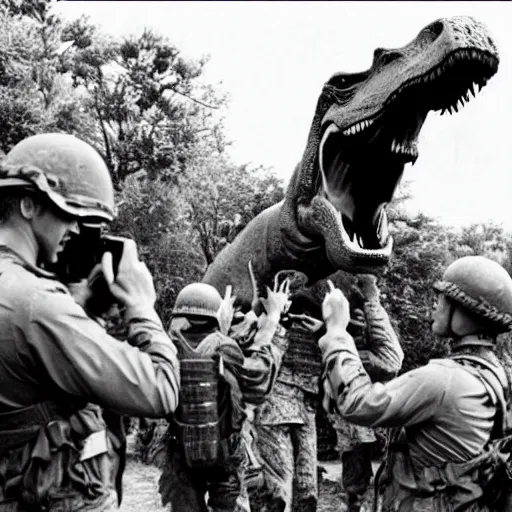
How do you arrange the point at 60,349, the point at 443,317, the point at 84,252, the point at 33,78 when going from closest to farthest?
the point at 60,349, the point at 84,252, the point at 443,317, the point at 33,78

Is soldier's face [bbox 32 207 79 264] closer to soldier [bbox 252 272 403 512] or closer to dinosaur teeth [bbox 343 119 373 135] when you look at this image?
dinosaur teeth [bbox 343 119 373 135]

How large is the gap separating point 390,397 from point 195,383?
6.33 ft

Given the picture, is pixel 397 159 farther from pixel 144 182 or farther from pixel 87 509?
pixel 144 182

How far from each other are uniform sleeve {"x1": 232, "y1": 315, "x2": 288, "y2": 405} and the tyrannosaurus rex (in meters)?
0.62

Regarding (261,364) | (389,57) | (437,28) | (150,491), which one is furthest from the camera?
(150,491)

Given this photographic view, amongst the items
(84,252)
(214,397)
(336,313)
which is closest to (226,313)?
(214,397)

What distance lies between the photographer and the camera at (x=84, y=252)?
306cm

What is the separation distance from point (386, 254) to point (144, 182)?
15181mm

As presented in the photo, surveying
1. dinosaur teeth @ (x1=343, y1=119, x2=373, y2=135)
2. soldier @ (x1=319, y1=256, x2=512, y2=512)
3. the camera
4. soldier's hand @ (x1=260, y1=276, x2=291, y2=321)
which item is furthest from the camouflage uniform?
the camera

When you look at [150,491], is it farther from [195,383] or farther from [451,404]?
[451,404]

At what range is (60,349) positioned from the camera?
2582 millimetres

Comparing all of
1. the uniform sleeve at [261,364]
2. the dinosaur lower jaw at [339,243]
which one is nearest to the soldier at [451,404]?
the dinosaur lower jaw at [339,243]

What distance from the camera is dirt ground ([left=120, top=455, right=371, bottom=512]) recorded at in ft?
30.7

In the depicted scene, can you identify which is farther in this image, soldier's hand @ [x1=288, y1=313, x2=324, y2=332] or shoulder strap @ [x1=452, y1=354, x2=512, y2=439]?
soldier's hand @ [x1=288, y1=313, x2=324, y2=332]
